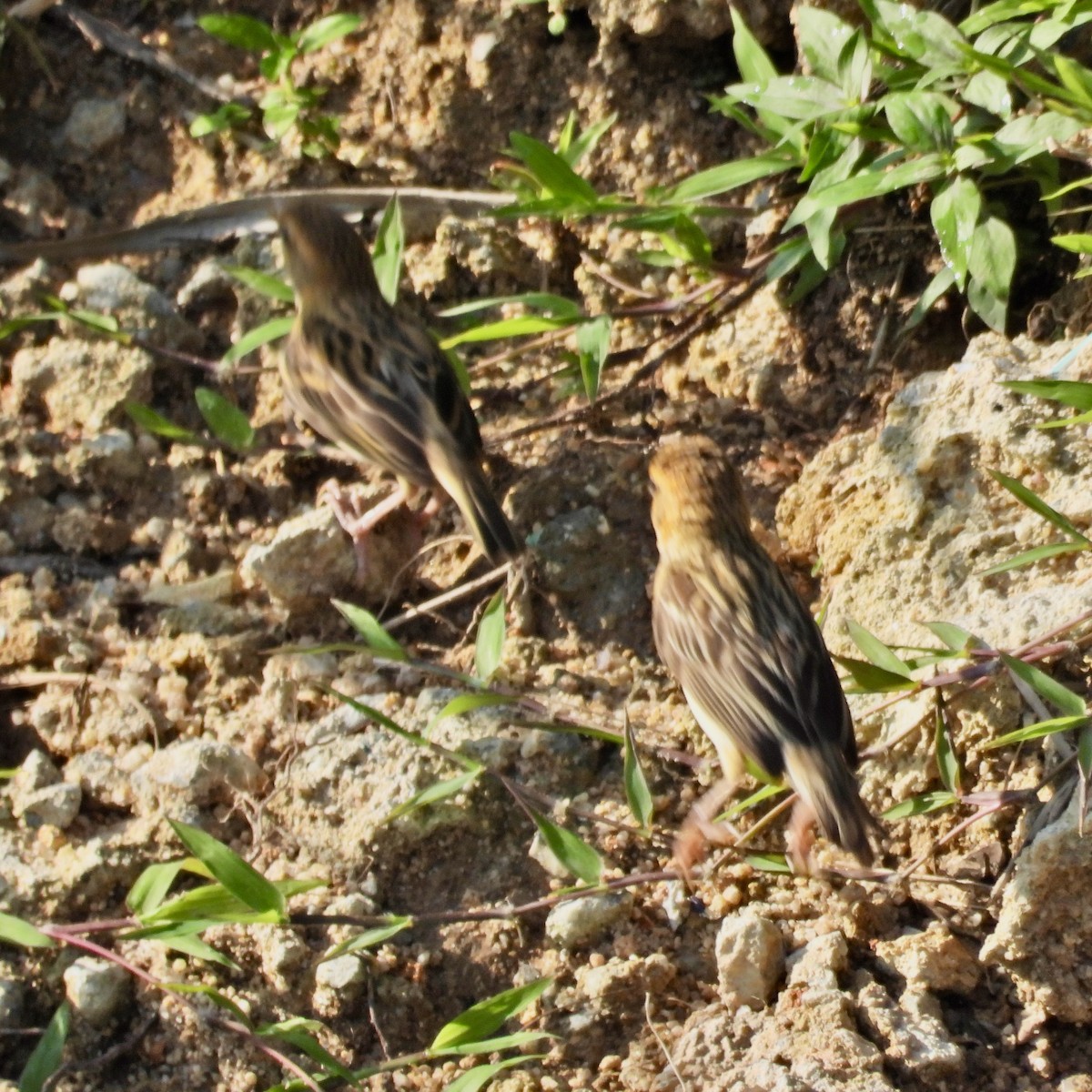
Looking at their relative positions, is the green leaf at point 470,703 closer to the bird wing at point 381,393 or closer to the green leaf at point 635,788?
the green leaf at point 635,788

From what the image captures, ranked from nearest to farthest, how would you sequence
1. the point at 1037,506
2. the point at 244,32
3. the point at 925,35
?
the point at 1037,506, the point at 925,35, the point at 244,32

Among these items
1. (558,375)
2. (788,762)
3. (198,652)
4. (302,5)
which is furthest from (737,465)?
(302,5)

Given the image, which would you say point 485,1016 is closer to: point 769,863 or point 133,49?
point 769,863

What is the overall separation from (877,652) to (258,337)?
2607mm

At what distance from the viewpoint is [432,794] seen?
13.9ft

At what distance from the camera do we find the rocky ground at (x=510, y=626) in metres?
3.99

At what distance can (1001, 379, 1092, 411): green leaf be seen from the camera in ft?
13.2

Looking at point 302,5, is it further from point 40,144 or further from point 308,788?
point 308,788

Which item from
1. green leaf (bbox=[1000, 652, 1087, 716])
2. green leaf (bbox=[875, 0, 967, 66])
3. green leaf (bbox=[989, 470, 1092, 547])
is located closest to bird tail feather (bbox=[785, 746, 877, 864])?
green leaf (bbox=[1000, 652, 1087, 716])

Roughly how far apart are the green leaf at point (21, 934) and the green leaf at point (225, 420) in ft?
6.18

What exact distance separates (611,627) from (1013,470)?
1277 millimetres

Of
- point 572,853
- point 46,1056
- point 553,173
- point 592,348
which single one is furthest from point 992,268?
point 46,1056

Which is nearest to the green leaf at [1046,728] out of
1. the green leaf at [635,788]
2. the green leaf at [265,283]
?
the green leaf at [635,788]

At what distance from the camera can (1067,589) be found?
4172 mm
